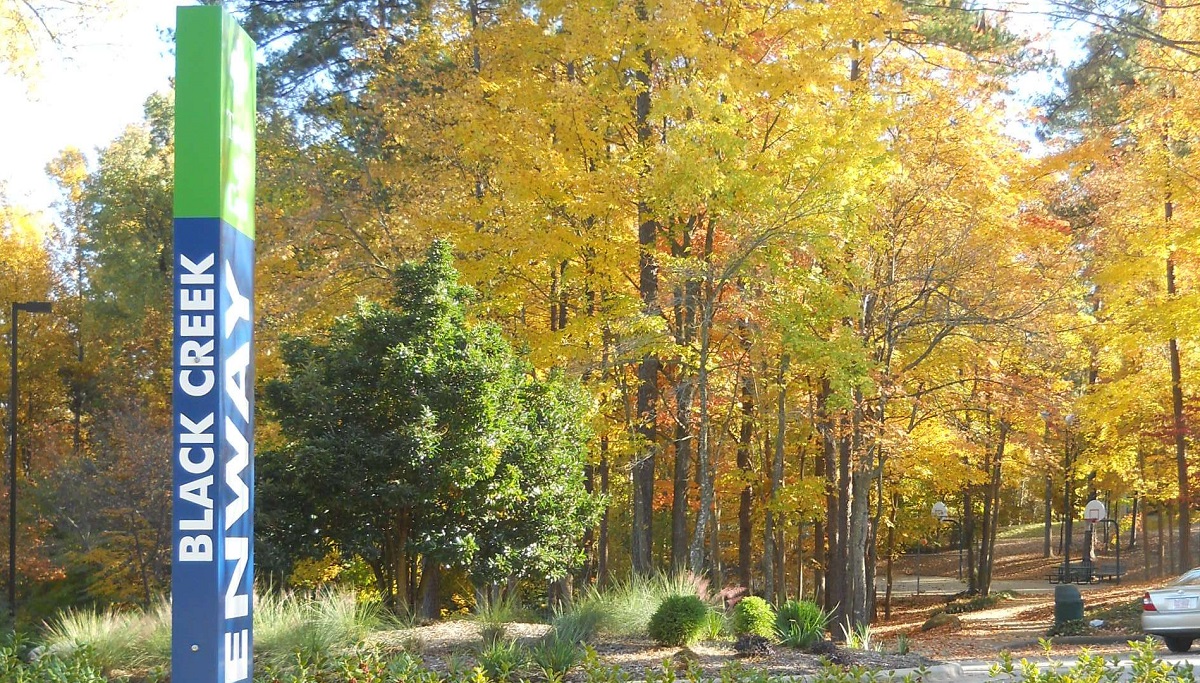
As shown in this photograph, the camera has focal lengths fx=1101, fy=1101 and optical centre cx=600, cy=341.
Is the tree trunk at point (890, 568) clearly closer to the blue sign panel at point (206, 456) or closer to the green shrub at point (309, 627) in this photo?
the green shrub at point (309, 627)

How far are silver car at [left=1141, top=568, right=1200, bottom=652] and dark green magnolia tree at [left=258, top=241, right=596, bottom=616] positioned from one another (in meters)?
8.02

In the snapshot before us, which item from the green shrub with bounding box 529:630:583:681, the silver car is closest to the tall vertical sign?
the green shrub with bounding box 529:630:583:681

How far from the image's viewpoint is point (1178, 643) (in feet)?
49.1

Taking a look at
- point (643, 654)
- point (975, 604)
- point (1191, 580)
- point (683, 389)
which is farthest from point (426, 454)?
point (975, 604)

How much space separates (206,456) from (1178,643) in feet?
45.5

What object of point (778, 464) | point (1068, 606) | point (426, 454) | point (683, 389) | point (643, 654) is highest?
point (683, 389)

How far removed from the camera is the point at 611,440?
68.9 feet

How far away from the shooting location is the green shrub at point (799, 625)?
1226 cm

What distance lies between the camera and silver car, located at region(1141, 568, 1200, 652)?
576 inches

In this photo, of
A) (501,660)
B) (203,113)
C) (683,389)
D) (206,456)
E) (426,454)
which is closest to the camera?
(206,456)

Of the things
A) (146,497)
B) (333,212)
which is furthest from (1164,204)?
(146,497)

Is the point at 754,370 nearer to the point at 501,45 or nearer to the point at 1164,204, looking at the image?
the point at 501,45

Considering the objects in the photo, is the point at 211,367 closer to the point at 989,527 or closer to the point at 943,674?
the point at 943,674

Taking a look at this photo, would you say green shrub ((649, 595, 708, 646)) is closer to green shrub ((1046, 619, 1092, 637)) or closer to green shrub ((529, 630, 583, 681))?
green shrub ((529, 630, 583, 681))
